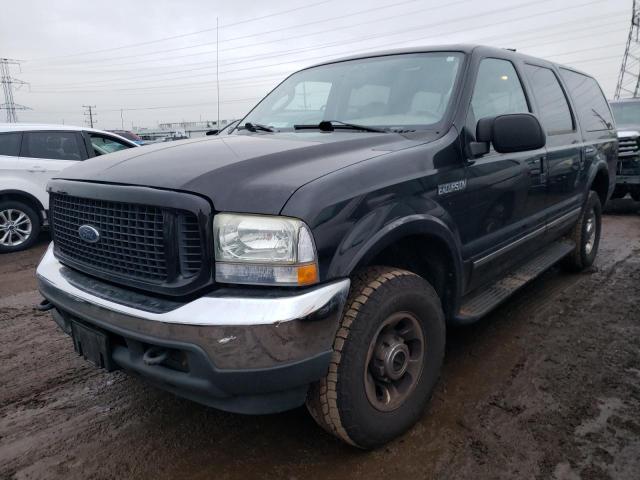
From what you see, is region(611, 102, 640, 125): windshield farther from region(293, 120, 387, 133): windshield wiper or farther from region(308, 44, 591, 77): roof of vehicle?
region(293, 120, 387, 133): windshield wiper

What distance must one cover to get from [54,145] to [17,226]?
1291mm

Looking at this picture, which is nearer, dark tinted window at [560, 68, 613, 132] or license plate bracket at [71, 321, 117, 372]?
license plate bracket at [71, 321, 117, 372]

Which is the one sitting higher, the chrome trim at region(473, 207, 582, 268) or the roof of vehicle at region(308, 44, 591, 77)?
the roof of vehicle at region(308, 44, 591, 77)

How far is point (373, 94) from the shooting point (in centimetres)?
313

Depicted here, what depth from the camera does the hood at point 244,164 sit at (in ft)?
6.23

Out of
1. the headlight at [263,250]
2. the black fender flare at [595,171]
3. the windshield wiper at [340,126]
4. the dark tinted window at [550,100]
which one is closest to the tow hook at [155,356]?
the headlight at [263,250]

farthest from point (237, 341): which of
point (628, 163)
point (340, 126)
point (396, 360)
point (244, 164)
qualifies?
point (628, 163)

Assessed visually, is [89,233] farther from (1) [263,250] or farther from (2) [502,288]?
(2) [502,288]

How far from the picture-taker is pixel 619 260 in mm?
5566

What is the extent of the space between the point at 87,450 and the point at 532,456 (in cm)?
211

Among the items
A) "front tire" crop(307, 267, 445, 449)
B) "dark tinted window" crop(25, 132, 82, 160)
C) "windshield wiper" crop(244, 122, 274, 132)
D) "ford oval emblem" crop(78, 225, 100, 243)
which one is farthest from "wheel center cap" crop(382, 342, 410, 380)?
"dark tinted window" crop(25, 132, 82, 160)

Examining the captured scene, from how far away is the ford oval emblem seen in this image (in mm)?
2207

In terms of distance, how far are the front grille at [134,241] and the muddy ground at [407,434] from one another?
88cm

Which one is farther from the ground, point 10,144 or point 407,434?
point 10,144
